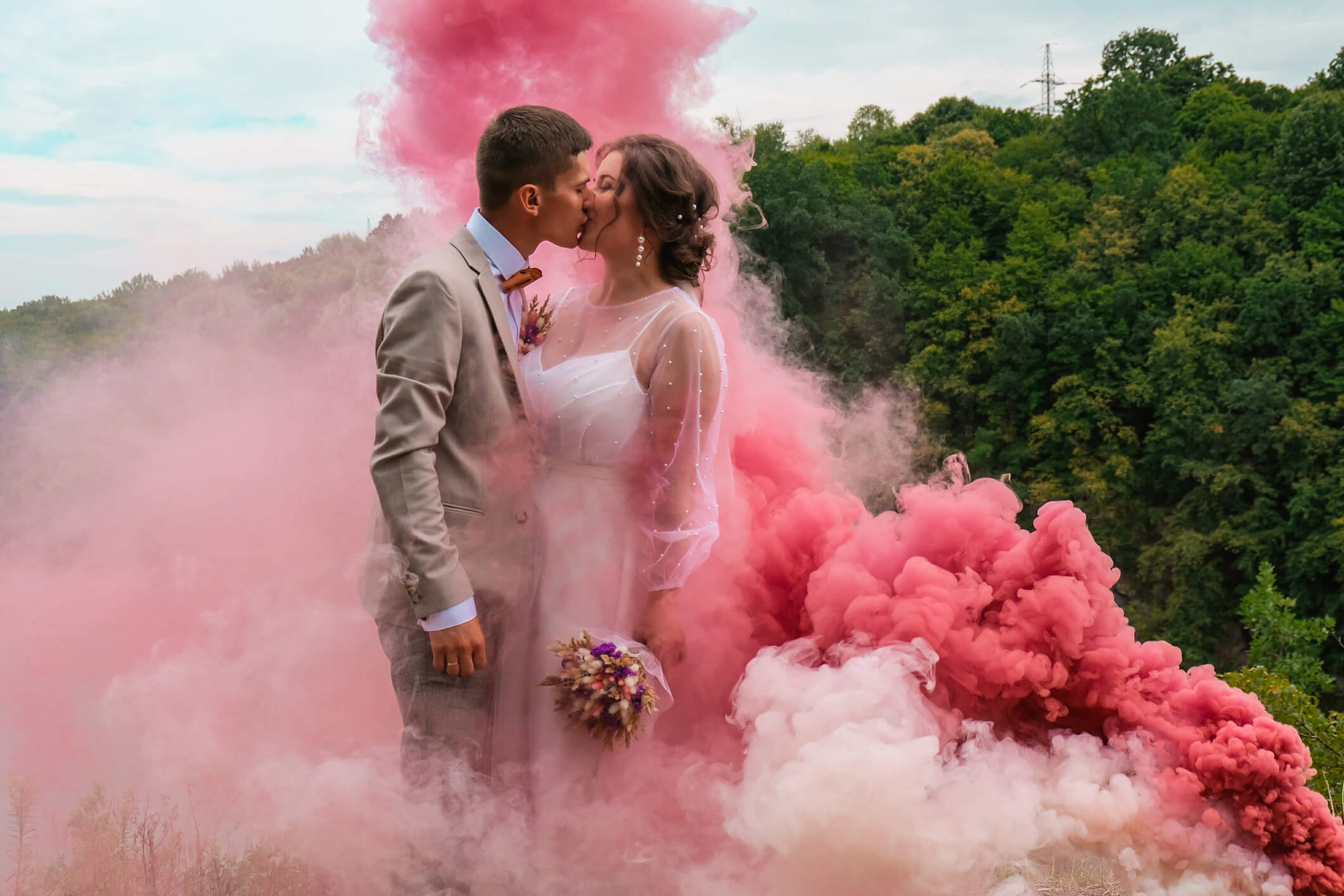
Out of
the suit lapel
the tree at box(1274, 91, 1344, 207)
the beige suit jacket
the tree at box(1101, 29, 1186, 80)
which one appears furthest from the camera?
the tree at box(1101, 29, 1186, 80)

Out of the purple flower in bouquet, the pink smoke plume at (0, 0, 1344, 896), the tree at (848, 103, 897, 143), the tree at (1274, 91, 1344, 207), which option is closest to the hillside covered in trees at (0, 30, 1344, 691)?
the tree at (1274, 91, 1344, 207)

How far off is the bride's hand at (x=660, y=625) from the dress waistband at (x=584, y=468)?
47 cm

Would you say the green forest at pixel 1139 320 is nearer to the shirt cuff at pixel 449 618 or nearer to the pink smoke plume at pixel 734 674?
the pink smoke plume at pixel 734 674

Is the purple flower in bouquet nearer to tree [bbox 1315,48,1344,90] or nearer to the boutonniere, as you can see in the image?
the boutonniere

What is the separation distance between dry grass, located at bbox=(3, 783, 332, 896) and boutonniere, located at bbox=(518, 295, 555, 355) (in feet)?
7.74

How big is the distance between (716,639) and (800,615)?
43 cm

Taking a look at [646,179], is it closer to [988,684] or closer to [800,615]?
[800,615]

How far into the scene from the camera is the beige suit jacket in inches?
134

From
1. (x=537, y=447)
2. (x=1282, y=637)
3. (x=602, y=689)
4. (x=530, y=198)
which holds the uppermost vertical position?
(x=530, y=198)

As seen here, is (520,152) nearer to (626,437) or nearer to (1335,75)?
(626,437)

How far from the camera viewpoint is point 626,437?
12.7ft

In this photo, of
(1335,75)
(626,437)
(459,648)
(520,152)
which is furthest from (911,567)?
(1335,75)

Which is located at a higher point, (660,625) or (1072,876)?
(660,625)

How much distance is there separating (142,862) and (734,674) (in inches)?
108
